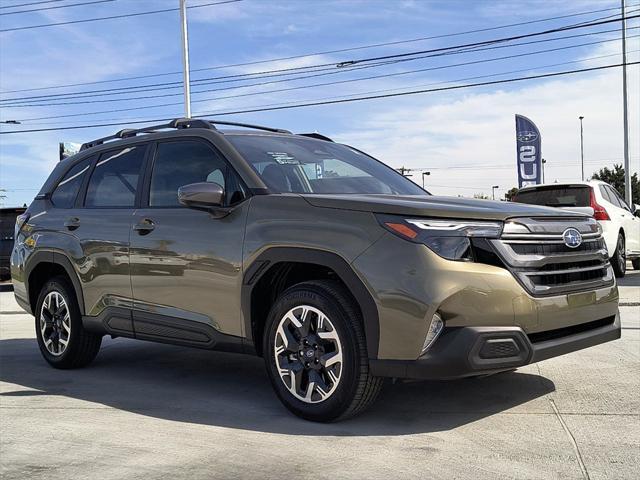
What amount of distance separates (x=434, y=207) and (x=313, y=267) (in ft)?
2.98

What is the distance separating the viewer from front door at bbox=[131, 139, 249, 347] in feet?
15.1

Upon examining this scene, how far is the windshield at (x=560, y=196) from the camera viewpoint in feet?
37.3

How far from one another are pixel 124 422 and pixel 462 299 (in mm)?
2285

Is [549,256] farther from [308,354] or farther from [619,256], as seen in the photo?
[619,256]

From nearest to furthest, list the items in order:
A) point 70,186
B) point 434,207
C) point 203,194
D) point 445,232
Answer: point 445,232
point 434,207
point 203,194
point 70,186

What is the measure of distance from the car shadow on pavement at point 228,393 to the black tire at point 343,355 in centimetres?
10

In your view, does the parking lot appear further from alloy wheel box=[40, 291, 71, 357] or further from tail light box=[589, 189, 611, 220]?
tail light box=[589, 189, 611, 220]

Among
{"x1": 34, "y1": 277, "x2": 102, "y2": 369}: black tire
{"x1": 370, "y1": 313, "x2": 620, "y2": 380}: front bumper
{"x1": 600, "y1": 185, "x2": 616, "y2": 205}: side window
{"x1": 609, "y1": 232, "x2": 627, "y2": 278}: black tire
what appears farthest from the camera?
{"x1": 609, "y1": 232, "x2": 627, "y2": 278}: black tire

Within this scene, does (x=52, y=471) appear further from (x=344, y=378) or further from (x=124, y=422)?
(x=344, y=378)

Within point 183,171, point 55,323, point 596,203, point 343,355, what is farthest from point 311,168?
point 596,203

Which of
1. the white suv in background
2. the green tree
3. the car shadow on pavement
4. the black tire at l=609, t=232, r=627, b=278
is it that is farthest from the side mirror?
the green tree

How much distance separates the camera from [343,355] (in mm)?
3951

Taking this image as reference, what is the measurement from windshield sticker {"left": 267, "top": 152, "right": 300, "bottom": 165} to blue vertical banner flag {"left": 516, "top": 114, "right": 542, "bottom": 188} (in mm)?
21456

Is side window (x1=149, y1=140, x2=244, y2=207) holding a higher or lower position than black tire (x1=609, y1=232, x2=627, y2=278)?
higher
